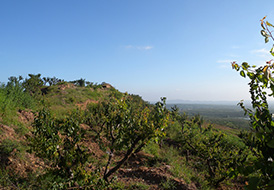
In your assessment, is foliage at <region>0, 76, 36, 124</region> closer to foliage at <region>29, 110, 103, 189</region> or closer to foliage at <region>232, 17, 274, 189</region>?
foliage at <region>29, 110, 103, 189</region>

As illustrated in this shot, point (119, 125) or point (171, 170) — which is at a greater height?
point (119, 125)

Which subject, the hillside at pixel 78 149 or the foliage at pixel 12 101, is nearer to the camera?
the hillside at pixel 78 149

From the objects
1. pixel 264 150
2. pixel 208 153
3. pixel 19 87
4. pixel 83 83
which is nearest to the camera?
pixel 264 150

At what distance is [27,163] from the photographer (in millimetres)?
6332

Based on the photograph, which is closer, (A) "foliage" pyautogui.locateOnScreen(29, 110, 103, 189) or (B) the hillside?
(A) "foliage" pyautogui.locateOnScreen(29, 110, 103, 189)

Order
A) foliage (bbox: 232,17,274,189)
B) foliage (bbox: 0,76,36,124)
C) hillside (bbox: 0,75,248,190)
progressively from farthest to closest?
foliage (bbox: 0,76,36,124)
hillside (bbox: 0,75,248,190)
foliage (bbox: 232,17,274,189)

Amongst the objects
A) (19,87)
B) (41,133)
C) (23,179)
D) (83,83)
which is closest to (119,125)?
(41,133)

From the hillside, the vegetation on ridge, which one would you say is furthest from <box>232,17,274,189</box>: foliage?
the hillside

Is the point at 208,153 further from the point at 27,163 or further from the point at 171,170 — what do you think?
the point at 27,163

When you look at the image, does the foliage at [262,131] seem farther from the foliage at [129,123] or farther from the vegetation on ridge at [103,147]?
the foliage at [129,123]

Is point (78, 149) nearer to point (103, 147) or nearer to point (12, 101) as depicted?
point (103, 147)

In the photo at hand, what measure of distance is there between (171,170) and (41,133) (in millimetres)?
7173

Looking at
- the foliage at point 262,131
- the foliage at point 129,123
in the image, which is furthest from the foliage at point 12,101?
the foliage at point 262,131

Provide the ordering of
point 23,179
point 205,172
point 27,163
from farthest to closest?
point 205,172 → point 27,163 → point 23,179
